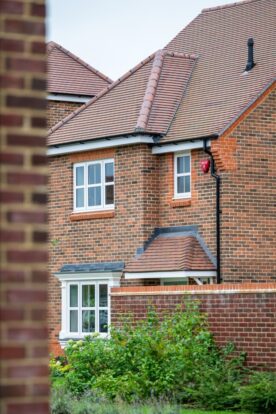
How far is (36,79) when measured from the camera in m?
5.99

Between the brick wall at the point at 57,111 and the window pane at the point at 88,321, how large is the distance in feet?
24.5

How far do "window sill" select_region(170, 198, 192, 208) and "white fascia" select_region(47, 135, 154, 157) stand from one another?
1.74 meters

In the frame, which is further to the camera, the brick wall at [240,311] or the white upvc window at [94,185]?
the white upvc window at [94,185]

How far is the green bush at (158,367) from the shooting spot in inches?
869

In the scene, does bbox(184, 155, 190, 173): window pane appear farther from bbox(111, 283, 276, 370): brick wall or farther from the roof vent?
bbox(111, 283, 276, 370): brick wall

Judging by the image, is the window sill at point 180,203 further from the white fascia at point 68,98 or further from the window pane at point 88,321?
the white fascia at point 68,98

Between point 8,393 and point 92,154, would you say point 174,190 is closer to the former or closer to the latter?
point 92,154

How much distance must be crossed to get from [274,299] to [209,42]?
15553 mm

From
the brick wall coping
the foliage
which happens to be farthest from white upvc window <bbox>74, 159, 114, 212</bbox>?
the foliage

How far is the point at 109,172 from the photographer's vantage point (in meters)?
35.1

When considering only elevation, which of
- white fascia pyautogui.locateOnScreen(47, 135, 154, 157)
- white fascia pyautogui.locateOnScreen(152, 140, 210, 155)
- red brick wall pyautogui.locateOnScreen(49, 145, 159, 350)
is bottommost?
red brick wall pyautogui.locateOnScreen(49, 145, 159, 350)

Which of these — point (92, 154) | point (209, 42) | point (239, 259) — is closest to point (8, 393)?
point (239, 259)

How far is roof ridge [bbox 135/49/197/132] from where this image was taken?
34.4 metres

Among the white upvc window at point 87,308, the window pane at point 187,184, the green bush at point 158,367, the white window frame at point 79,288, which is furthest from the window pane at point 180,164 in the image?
the green bush at point 158,367
